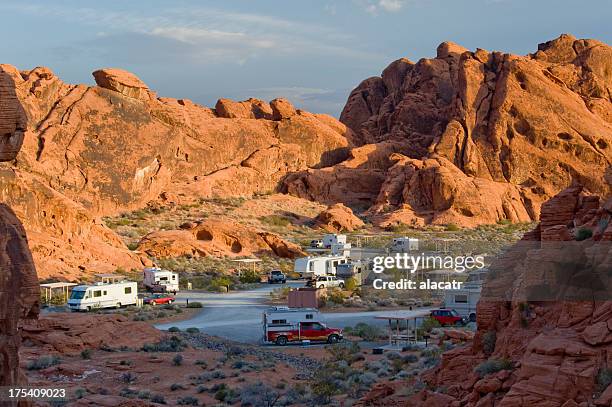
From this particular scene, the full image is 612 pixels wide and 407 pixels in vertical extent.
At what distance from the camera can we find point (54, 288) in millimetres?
38688

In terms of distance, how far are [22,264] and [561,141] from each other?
7329cm

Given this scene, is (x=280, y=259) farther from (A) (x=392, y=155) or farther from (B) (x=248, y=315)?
(A) (x=392, y=155)

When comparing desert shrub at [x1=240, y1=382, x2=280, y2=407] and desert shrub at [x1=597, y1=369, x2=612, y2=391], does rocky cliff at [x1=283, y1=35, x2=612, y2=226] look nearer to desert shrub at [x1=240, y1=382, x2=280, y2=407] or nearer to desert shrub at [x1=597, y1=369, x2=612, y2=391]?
desert shrub at [x1=240, y1=382, x2=280, y2=407]

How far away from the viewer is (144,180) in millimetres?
70875

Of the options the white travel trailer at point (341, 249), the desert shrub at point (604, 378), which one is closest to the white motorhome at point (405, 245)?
A: the white travel trailer at point (341, 249)

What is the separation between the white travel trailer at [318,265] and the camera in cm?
4519

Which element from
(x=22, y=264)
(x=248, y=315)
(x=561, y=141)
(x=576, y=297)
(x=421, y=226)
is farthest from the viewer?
(x=561, y=141)

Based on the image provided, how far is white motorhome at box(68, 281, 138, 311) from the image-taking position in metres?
32.7

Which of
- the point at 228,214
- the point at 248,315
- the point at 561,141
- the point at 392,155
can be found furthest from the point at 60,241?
the point at 561,141

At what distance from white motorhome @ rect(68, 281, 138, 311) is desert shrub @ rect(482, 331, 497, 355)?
22566 mm

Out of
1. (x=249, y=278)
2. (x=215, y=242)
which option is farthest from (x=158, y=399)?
(x=215, y=242)

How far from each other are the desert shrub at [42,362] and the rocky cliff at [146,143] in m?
25.9

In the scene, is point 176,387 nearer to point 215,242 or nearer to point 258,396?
point 258,396

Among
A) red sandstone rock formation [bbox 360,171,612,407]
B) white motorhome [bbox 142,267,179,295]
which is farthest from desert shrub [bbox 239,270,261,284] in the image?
red sandstone rock formation [bbox 360,171,612,407]
